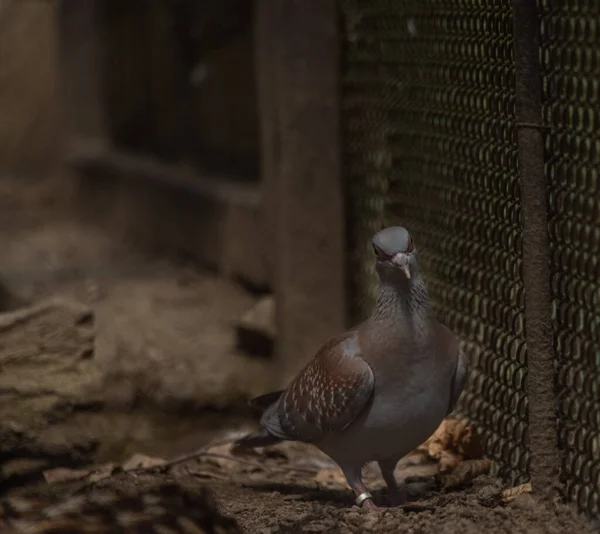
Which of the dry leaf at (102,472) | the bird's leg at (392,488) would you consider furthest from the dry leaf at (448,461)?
the dry leaf at (102,472)

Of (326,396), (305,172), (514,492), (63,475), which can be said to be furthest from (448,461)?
(305,172)

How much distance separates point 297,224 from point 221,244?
1338 millimetres

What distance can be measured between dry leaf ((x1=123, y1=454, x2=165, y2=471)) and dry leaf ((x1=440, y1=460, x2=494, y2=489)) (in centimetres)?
121

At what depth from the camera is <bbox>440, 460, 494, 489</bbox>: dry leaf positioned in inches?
183

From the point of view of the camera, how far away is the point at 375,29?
19.1 feet

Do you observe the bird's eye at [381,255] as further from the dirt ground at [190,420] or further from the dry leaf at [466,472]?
the dry leaf at [466,472]

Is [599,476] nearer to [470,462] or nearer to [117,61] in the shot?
[470,462]

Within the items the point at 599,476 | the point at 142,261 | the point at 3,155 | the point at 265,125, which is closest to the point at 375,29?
the point at 265,125

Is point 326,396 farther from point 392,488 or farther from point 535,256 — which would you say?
point 535,256

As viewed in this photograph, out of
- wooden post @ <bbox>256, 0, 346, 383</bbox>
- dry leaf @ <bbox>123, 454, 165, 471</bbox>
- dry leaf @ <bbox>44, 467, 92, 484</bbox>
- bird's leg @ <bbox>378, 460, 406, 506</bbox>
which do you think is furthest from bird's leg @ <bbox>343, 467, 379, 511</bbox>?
wooden post @ <bbox>256, 0, 346, 383</bbox>

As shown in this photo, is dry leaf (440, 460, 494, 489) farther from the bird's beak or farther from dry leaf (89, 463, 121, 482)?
dry leaf (89, 463, 121, 482)

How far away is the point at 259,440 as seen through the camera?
4.78 m

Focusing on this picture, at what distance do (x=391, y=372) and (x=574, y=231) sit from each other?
0.75m

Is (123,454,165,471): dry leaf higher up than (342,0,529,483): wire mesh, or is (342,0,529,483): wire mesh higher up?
(342,0,529,483): wire mesh
